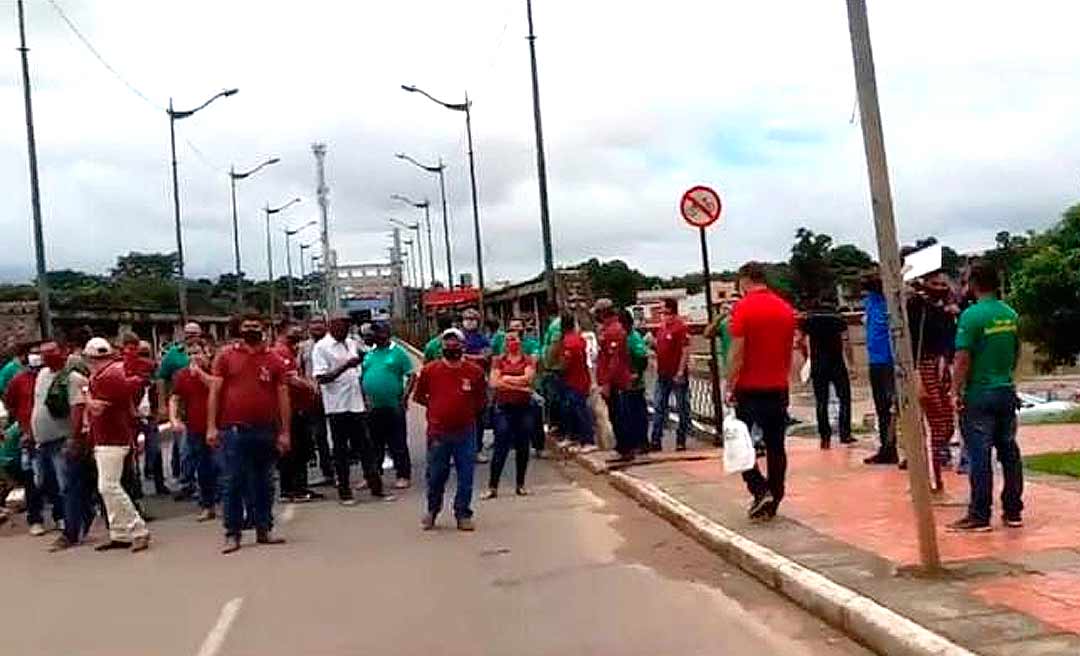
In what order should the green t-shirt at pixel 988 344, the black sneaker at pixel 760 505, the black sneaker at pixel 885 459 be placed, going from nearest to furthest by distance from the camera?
the green t-shirt at pixel 988 344, the black sneaker at pixel 760 505, the black sneaker at pixel 885 459

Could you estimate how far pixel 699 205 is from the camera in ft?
54.9

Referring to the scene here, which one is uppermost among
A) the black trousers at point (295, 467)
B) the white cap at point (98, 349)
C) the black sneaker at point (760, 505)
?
the white cap at point (98, 349)

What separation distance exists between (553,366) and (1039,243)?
46848 millimetres

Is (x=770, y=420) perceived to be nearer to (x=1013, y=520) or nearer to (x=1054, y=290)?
(x=1013, y=520)

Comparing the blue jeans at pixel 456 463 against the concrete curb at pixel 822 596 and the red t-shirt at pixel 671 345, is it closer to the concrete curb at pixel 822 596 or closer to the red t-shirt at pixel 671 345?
the concrete curb at pixel 822 596

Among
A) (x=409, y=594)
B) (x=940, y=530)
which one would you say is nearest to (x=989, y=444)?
(x=940, y=530)

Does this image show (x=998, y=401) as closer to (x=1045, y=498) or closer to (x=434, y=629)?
(x=1045, y=498)

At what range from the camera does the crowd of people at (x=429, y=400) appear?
1136cm

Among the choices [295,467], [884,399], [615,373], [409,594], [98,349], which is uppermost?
[98,349]

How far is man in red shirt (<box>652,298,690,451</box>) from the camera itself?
17.4 meters

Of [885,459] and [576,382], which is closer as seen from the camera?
[885,459]

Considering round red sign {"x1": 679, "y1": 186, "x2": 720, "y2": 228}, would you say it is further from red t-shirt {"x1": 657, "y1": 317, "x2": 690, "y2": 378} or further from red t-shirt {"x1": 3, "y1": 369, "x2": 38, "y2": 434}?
red t-shirt {"x1": 3, "y1": 369, "x2": 38, "y2": 434}

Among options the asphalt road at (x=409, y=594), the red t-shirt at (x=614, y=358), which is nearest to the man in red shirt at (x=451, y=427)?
the asphalt road at (x=409, y=594)

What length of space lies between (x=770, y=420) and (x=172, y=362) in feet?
25.0
